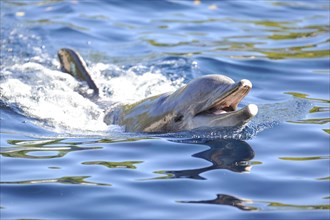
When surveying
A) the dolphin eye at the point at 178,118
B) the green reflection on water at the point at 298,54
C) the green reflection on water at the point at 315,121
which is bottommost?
the green reflection on water at the point at 315,121

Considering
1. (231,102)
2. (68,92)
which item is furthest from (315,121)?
(68,92)

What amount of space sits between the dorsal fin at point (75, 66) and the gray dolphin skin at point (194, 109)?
1852 mm

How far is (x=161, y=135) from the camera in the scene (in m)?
9.20

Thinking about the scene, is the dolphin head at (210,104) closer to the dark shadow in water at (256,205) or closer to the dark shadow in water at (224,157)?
the dark shadow in water at (224,157)

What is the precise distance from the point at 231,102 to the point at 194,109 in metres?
0.43

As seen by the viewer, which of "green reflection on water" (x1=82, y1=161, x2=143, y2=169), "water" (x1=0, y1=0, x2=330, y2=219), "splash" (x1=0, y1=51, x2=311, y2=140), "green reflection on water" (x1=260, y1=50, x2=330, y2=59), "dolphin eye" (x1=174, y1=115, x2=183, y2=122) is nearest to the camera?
"water" (x1=0, y1=0, x2=330, y2=219)

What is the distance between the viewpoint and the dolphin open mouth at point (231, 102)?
8.25 metres

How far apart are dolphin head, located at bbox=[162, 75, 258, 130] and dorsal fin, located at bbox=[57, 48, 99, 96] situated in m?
2.82

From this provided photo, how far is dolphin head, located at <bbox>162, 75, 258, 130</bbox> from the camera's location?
8359 millimetres

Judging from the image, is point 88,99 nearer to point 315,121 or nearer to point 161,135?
point 161,135

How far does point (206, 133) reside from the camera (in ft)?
29.0

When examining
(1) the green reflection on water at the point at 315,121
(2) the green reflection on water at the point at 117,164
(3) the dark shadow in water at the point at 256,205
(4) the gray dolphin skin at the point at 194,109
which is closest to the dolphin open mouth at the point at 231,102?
(4) the gray dolphin skin at the point at 194,109

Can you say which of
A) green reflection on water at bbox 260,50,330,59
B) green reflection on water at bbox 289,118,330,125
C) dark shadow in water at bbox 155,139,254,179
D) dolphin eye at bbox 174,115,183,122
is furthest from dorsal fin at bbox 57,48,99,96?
dark shadow in water at bbox 155,139,254,179

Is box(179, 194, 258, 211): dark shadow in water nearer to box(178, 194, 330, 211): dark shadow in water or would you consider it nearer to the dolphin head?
box(178, 194, 330, 211): dark shadow in water
